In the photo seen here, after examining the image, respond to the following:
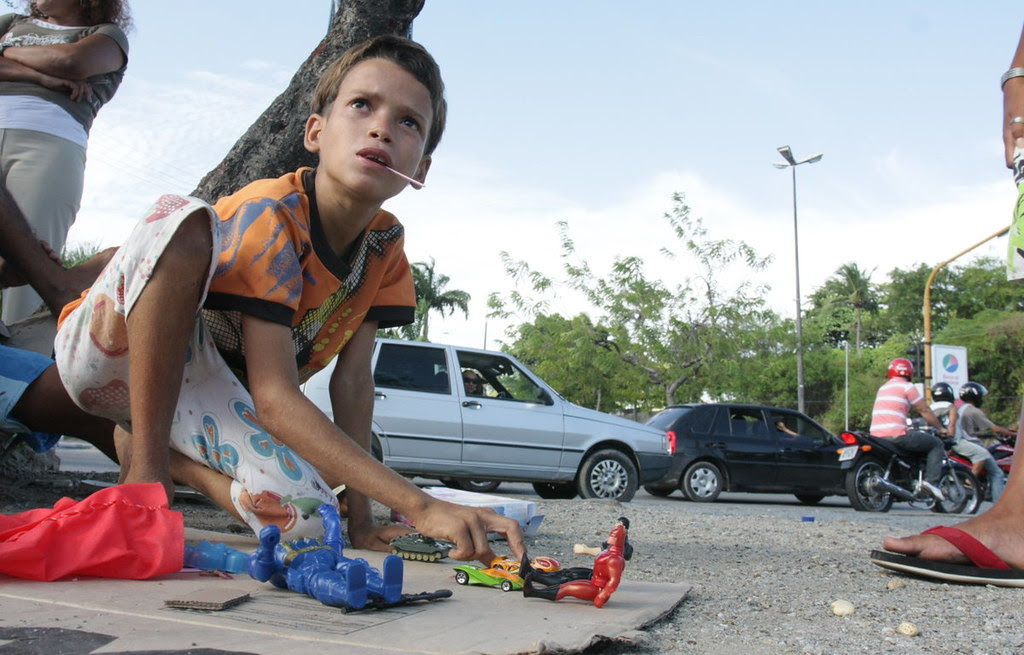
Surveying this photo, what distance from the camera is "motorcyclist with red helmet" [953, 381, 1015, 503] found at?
1062 centimetres

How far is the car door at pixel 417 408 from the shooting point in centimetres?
911

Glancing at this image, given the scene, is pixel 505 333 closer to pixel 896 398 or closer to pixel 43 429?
pixel 896 398

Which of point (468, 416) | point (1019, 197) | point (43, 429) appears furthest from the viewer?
point (468, 416)

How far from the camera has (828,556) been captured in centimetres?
342

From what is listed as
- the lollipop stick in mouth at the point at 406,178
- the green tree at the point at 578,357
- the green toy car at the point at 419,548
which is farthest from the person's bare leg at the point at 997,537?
the green tree at the point at 578,357

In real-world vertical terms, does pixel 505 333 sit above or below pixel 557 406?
above

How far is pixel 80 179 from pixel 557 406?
6.75m

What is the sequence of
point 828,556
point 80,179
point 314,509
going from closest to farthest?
1. point 314,509
2. point 828,556
3. point 80,179

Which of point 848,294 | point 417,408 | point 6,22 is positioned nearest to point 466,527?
point 6,22

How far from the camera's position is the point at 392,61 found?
255 centimetres

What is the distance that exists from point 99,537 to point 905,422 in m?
10.1

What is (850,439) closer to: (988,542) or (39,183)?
(988,542)

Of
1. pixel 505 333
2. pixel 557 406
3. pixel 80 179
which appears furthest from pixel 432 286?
pixel 80 179

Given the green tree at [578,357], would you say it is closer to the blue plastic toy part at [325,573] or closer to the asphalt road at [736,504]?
the asphalt road at [736,504]
